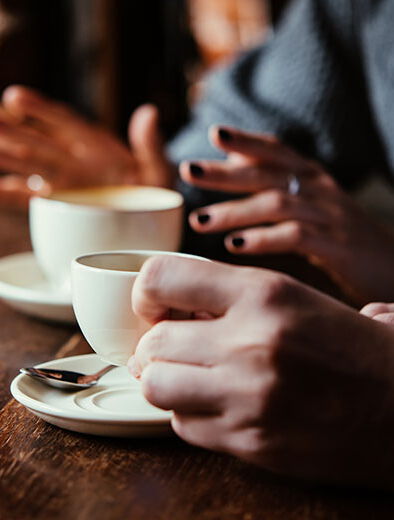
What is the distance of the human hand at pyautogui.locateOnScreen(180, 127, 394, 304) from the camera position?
84cm

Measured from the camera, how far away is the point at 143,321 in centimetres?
44

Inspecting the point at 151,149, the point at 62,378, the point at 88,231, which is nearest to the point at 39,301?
the point at 88,231

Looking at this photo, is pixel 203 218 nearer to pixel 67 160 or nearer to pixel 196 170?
pixel 196 170

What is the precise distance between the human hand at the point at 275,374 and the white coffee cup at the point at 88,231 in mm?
366

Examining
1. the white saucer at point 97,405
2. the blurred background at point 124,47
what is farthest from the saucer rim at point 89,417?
the blurred background at point 124,47

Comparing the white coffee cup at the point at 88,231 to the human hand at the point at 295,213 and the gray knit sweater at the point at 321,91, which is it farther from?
the gray knit sweater at the point at 321,91

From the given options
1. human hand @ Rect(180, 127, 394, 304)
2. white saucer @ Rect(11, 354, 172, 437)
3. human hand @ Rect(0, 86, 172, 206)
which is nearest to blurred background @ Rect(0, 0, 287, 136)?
human hand @ Rect(0, 86, 172, 206)

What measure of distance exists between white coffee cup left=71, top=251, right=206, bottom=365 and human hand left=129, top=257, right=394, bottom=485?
→ 0.20 feet

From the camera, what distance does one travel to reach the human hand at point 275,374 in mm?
351

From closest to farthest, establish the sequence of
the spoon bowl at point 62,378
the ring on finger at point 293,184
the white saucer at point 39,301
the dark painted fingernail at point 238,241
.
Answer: the spoon bowl at point 62,378 → the white saucer at point 39,301 → the dark painted fingernail at point 238,241 → the ring on finger at point 293,184

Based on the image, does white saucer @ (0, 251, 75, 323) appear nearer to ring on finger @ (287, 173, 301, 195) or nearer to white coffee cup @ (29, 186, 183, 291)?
white coffee cup @ (29, 186, 183, 291)

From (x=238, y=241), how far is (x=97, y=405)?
0.36 meters

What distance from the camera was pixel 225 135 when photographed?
0.84 metres

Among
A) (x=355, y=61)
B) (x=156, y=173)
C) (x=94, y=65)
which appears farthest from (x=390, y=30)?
(x=94, y=65)
